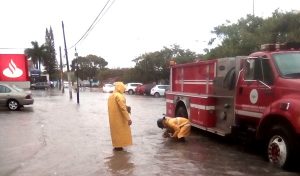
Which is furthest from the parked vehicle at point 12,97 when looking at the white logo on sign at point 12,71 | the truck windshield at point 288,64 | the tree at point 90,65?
the tree at point 90,65

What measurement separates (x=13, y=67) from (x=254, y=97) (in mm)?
28756

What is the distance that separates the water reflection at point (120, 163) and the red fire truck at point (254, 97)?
8.30 feet

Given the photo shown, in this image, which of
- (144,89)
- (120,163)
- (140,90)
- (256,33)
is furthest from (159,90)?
(120,163)

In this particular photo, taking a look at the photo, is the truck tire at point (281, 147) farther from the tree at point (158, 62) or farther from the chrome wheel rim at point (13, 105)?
the tree at point (158, 62)

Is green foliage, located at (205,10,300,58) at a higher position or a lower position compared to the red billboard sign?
higher

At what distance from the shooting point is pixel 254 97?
1000cm

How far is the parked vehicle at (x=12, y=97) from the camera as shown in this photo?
81.6ft

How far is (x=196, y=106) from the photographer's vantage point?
42.1 feet

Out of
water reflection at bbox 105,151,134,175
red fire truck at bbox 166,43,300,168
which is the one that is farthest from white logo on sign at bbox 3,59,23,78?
water reflection at bbox 105,151,134,175

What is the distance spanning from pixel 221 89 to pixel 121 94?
2.55 meters

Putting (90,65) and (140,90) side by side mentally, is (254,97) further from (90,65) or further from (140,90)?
(90,65)

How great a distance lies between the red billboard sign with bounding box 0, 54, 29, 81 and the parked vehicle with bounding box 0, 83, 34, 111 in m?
10.8

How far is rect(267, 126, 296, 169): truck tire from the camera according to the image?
8391mm

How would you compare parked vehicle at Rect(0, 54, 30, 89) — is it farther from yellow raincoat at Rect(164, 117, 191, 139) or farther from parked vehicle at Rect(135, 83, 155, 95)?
yellow raincoat at Rect(164, 117, 191, 139)
